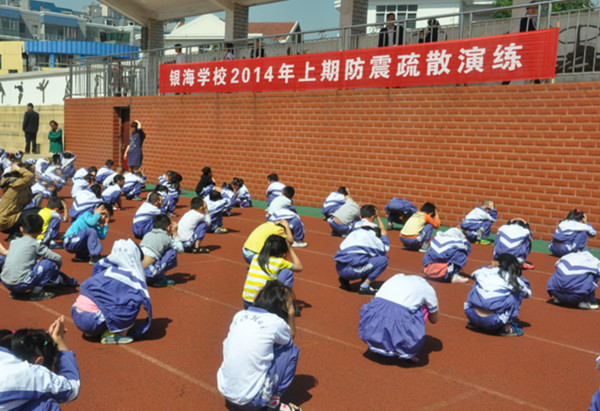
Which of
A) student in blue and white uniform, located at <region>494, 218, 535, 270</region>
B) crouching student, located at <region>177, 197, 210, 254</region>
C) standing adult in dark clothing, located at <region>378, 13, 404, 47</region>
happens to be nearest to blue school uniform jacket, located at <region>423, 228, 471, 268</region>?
student in blue and white uniform, located at <region>494, 218, 535, 270</region>

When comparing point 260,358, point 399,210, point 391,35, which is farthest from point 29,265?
point 391,35

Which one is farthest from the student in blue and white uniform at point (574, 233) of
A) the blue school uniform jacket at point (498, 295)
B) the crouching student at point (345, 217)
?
the blue school uniform jacket at point (498, 295)

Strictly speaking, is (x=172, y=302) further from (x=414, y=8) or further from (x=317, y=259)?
(x=414, y=8)

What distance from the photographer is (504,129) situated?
1382 centimetres

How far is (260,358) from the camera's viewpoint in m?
4.75

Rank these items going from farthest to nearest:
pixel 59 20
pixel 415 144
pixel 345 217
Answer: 1. pixel 59 20
2. pixel 415 144
3. pixel 345 217

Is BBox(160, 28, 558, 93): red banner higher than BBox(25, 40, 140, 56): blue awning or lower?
lower

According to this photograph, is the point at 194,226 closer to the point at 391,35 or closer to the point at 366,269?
the point at 366,269

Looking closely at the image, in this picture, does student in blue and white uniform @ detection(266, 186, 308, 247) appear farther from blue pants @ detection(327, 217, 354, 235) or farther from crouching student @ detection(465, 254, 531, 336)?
crouching student @ detection(465, 254, 531, 336)

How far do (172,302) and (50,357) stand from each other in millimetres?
4387

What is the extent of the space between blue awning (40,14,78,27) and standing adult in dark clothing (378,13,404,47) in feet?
275

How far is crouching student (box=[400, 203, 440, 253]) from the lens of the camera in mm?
12258

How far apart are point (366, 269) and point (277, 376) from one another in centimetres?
403

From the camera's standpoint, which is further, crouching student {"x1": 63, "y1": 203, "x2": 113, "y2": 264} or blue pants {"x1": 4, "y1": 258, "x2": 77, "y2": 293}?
crouching student {"x1": 63, "y1": 203, "x2": 113, "y2": 264}
